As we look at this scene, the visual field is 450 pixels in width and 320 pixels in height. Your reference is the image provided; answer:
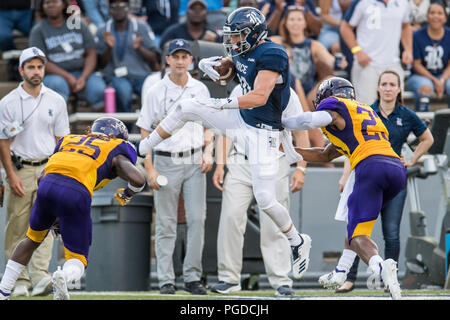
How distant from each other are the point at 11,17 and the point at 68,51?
1.62 m

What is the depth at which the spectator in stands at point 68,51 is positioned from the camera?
10.5 meters

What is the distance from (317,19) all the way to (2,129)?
4990 mm

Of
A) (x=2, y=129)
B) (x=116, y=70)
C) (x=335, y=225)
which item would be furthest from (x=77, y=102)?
(x=335, y=225)

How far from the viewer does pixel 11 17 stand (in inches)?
465

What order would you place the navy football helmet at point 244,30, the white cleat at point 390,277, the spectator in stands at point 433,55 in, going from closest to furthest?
the white cleat at point 390,277, the navy football helmet at point 244,30, the spectator in stands at point 433,55

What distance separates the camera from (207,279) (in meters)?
9.95

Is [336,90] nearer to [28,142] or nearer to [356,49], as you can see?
[28,142]

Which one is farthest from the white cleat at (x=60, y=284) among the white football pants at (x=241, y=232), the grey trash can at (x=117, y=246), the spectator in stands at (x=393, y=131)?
the spectator in stands at (x=393, y=131)

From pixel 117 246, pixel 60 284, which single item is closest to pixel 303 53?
pixel 117 246

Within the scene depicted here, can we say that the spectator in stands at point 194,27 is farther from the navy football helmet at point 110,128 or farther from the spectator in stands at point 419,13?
the navy football helmet at point 110,128

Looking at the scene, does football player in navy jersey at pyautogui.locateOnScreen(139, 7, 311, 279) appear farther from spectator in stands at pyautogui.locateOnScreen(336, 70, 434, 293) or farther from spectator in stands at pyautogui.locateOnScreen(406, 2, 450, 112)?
spectator in stands at pyautogui.locateOnScreen(406, 2, 450, 112)

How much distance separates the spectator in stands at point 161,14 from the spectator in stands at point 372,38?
94.8 inches

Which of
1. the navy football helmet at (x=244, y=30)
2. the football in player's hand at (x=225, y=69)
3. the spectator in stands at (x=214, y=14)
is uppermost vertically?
the spectator in stands at (x=214, y=14)

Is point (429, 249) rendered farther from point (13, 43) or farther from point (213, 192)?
point (13, 43)
